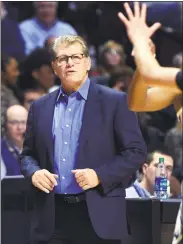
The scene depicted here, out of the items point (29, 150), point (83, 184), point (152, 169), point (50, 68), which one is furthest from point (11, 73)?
point (83, 184)

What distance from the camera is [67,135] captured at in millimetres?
5578

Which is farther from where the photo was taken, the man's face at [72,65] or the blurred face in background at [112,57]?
the blurred face in background at [112,57]

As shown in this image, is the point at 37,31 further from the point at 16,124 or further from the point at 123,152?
the point at 123,152

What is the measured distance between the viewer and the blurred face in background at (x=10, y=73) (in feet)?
34.7

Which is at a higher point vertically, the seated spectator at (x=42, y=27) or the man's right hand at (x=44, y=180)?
the seated spectator at (x=42, y=27)

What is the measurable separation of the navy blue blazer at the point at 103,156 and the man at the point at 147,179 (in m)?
1.23

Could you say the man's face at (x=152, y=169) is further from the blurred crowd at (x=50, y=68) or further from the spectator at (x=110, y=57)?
the spectator at (x=110, y=57)

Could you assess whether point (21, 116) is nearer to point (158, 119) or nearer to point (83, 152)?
point (158, 119)

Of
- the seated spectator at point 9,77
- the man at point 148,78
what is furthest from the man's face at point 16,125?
the man at point 148,78

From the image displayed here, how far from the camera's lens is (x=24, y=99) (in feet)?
33.3

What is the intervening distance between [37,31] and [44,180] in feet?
21.4

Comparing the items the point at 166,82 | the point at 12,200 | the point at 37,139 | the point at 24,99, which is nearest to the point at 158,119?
the point at 24,99

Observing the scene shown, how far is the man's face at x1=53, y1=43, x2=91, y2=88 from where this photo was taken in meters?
5.68

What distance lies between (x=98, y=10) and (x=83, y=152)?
7.43 metres
